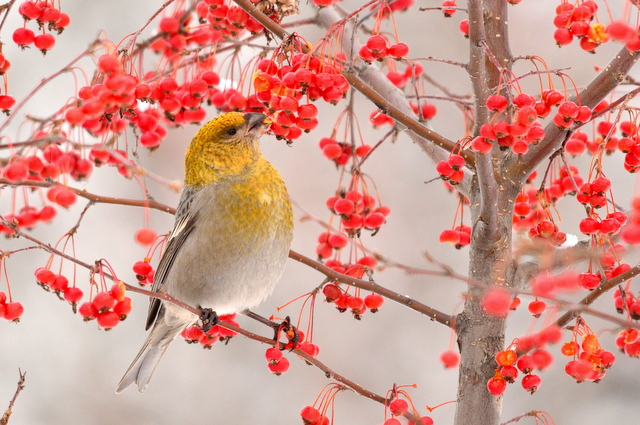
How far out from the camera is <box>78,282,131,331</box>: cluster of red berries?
2.08 m

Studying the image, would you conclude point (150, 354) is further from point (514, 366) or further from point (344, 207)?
point (514, 366)

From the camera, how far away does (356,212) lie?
274cm

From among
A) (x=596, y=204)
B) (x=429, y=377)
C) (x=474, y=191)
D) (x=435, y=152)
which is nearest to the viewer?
(x=596, y=204)

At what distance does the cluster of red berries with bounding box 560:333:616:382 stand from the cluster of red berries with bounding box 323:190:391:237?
896 mm

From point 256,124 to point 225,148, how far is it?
0.21m

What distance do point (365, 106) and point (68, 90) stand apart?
9.28 ft

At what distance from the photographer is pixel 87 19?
671cm

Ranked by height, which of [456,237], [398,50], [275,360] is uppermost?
[398,50]

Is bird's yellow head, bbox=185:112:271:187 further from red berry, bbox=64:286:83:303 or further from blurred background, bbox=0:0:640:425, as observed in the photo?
blurred background, bbox=0:0:640:425

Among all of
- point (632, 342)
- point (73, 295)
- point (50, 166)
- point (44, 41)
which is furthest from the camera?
point (50, 166)

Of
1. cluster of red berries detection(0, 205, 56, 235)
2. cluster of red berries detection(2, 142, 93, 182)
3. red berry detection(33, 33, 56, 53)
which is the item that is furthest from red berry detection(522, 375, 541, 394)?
red berry detection(33, 33, 56, 53)

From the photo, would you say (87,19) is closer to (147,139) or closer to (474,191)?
(147,139)

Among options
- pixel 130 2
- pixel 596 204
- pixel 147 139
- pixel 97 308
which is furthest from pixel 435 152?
pixel 130 2

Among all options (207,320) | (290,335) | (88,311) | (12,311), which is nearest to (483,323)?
(290,335)
